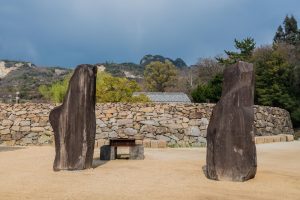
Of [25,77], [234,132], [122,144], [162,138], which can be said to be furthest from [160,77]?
[234,132]

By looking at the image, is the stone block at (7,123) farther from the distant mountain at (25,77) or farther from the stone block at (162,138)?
the distant mountain at (25,77)

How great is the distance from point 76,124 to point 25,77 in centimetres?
6622

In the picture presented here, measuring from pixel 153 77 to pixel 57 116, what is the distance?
44234 mm

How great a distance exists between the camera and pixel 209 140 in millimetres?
6566

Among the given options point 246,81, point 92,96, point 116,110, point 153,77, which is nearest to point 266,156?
point 246,81

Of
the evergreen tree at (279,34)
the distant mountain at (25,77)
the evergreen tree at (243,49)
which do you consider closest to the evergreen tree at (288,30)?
the evergreen tree at (279,34)

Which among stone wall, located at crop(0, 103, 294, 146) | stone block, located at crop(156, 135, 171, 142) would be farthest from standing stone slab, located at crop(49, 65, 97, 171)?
stone block, located at crop(156, 135, 171, 142)

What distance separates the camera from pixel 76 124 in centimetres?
739

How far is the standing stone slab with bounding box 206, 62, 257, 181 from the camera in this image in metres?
6.17

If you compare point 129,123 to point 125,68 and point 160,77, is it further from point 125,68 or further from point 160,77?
point 125,68

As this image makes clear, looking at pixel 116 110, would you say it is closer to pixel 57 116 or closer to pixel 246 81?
pixel 57 116

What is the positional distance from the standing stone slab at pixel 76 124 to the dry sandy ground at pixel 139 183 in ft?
0.96

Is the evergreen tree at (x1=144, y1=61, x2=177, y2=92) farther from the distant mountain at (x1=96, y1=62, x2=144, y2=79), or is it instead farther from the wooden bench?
the wooden bench

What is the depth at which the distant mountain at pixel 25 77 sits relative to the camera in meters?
52.1
